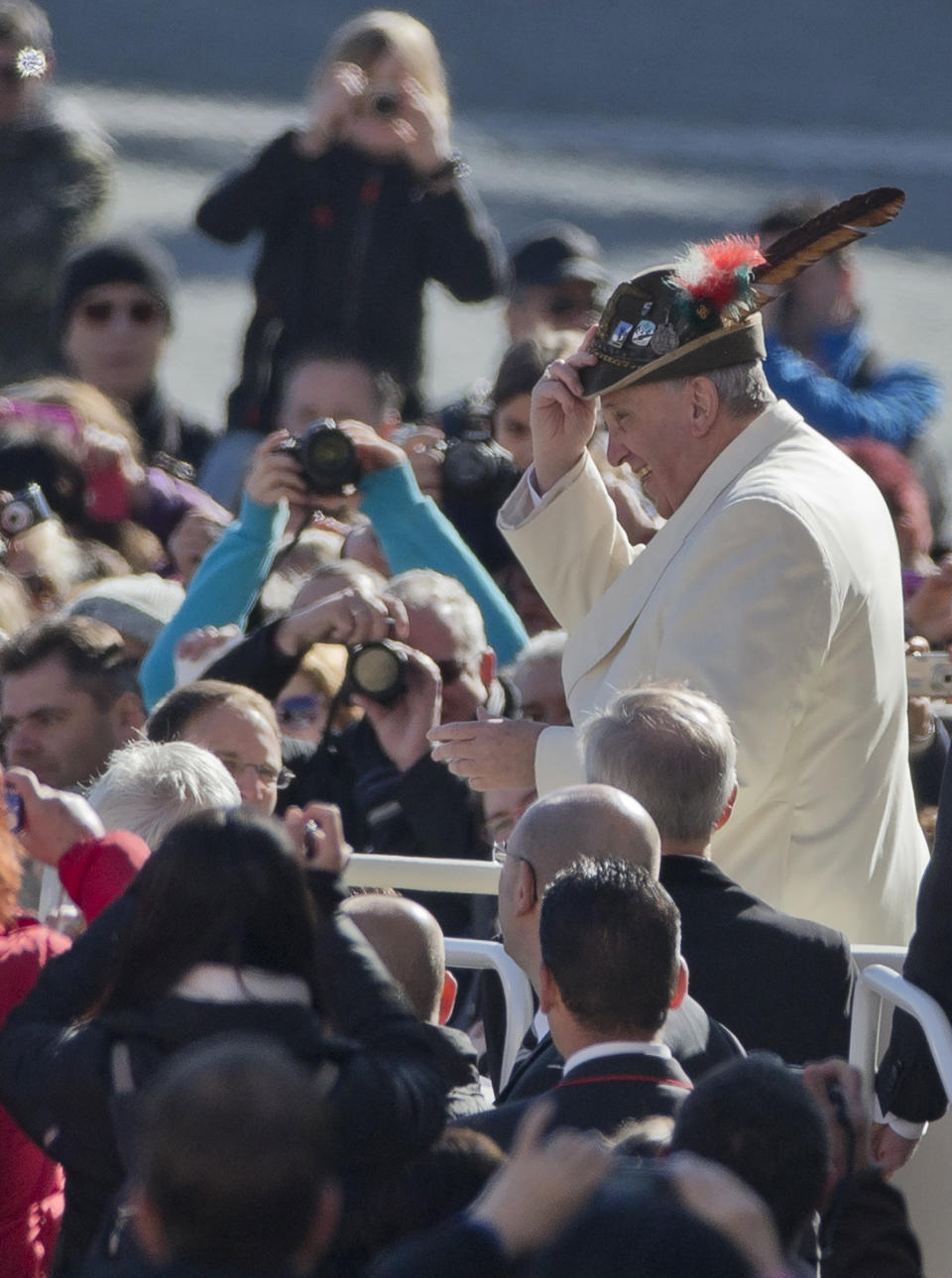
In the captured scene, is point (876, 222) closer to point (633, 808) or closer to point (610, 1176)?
point (633, 808)

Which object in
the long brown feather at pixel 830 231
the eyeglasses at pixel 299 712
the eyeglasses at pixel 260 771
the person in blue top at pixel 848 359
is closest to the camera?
the long brown feather at pixel 830 231

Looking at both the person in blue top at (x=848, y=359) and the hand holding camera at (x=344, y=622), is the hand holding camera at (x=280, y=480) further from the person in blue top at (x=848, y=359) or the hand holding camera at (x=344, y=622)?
the person in blue top at (x=848, y=359)

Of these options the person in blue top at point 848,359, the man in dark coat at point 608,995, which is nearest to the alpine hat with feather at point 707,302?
the man in dark coat at point 608,995

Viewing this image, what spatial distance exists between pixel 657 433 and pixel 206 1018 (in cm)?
159

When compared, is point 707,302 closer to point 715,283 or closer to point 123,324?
point 715,283

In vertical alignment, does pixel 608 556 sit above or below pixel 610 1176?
below

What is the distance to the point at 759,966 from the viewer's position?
294cm

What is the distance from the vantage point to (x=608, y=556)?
3.93m

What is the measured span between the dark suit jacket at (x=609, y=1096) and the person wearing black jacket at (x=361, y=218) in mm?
4059

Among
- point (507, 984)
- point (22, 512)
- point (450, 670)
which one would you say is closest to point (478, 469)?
point (450, 670)

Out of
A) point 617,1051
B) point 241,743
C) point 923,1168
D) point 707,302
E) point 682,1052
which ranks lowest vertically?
point 923,1168

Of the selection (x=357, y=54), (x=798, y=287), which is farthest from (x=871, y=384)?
(x=357, y=54)

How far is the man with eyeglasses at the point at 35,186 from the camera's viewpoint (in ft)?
21.2

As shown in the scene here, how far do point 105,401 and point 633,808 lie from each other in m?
3.34
